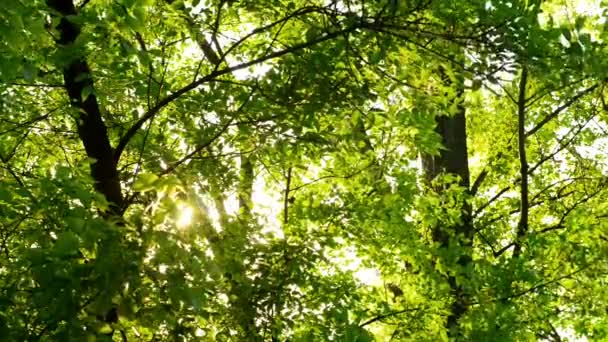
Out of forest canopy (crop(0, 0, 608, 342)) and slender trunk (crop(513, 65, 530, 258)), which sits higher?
slender trunk (crop(513, 65, 530, 258))

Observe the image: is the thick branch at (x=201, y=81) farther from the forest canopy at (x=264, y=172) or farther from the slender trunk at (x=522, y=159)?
the slender trunk at (x=522, y=159)

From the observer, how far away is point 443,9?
5.87m

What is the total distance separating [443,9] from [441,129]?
23.9ft

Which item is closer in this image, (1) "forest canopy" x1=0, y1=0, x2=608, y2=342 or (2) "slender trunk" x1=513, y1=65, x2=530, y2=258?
(1) "forest canopy" x1=0, y1=0, x2=608, y2=342

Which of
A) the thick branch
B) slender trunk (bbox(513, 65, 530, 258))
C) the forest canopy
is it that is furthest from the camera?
slender trunk (bbox(513, 65, 530, 258))

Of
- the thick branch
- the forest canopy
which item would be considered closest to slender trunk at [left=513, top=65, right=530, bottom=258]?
the forest canopy

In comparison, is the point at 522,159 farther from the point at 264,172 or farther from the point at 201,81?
the point at 201,81

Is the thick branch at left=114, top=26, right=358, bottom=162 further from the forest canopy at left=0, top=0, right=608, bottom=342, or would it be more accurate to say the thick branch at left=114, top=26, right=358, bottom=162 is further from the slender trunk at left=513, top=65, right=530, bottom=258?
the slender trunk at left=513, top=65, right=530, bottom=258

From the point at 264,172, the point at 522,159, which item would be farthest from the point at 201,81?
the point at 522,159

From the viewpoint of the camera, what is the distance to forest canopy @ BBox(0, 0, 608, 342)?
11.0ft

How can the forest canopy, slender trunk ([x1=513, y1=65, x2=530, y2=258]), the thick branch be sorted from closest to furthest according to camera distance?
the forest canopy
the thick branch
slender trunk ([x1=513, y1=65, x2=530, y2=258])

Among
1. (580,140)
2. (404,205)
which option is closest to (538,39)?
(404,205)

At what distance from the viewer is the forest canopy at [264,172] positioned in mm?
3365

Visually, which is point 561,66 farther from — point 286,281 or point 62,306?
point 62,306
